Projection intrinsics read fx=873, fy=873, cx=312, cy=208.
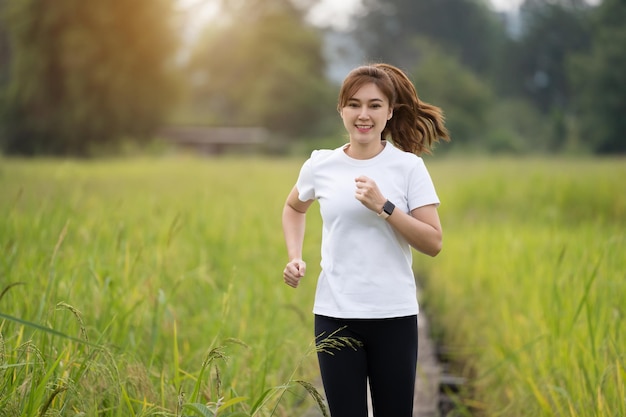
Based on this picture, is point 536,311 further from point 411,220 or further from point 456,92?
point 456,92

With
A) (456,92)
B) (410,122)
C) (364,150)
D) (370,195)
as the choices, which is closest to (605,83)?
(456,92)

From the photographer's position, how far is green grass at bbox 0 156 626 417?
8.75 feet

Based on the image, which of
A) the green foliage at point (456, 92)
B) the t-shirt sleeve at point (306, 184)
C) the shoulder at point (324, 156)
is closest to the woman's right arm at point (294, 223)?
the t-shirt sleeve at point (306, 184)

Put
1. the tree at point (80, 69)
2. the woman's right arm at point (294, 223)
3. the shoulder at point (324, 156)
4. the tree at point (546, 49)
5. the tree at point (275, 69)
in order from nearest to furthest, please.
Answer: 1. the shoulder at point (324, 156)
2. the woman's right arm at point (294, 223)
3. the tree at point (546, 49)
4. the tree at point (80, 69)
5. the tree at point (275, 69)

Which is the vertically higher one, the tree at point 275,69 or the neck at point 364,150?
the tree at point 275,69

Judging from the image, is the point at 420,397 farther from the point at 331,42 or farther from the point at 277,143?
the point at 331,42

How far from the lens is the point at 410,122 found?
109 inches

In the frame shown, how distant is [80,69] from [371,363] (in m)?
26.4

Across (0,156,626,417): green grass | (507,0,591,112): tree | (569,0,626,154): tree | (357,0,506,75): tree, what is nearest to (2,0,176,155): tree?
(357,0,506,75): tree

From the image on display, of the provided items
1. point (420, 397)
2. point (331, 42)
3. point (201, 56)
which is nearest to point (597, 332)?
point (420, 397)

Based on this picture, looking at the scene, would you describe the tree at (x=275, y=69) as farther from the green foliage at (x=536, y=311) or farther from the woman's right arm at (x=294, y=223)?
the woman's right arm at (x=294, y=223)

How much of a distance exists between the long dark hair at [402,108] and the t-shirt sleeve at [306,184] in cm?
22

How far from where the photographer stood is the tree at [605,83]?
20.1 metres

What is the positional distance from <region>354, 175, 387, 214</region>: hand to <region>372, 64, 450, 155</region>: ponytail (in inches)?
15.6
